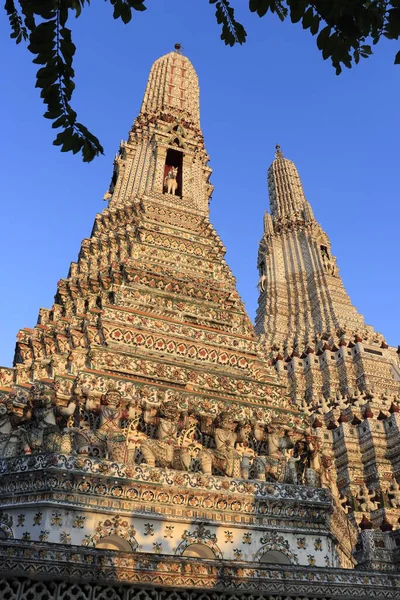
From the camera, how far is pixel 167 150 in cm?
2377

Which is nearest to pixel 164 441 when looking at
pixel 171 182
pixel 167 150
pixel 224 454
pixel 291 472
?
pixel 224 454

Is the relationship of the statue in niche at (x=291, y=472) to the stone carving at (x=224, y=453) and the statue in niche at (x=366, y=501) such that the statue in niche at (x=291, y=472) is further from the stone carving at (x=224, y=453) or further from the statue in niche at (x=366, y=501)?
the statue in niche at (x=366, y=501)

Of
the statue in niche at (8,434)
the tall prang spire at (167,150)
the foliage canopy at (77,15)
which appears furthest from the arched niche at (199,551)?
the tall prang spire at (167,150)

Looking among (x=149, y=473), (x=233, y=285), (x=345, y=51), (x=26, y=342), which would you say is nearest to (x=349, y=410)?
(x=233, y=285)

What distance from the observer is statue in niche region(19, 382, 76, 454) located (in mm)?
9202

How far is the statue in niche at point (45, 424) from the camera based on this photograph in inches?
362

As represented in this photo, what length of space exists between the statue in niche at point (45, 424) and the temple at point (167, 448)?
38 mm

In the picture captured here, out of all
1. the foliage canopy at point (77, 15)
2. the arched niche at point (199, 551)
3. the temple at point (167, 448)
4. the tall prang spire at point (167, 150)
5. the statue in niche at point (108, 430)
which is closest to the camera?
the foliage canopy at point (77, 15)

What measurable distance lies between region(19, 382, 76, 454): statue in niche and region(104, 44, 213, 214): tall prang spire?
471 inches

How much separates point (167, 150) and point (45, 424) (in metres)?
16.9

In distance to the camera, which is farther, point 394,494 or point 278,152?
point 278,152

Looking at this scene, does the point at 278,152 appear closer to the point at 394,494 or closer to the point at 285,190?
the point at 285,190

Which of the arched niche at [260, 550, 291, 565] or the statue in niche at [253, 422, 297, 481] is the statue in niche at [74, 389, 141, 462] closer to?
the statue in niche at [253, 422, 297, 481]

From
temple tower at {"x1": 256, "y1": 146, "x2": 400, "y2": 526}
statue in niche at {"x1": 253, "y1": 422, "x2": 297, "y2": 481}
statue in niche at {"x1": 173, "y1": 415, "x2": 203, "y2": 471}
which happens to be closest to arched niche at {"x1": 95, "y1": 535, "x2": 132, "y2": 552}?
statue in niche at {"x1": 173, "y1": 415, "x2": 203, "y2": 471}
